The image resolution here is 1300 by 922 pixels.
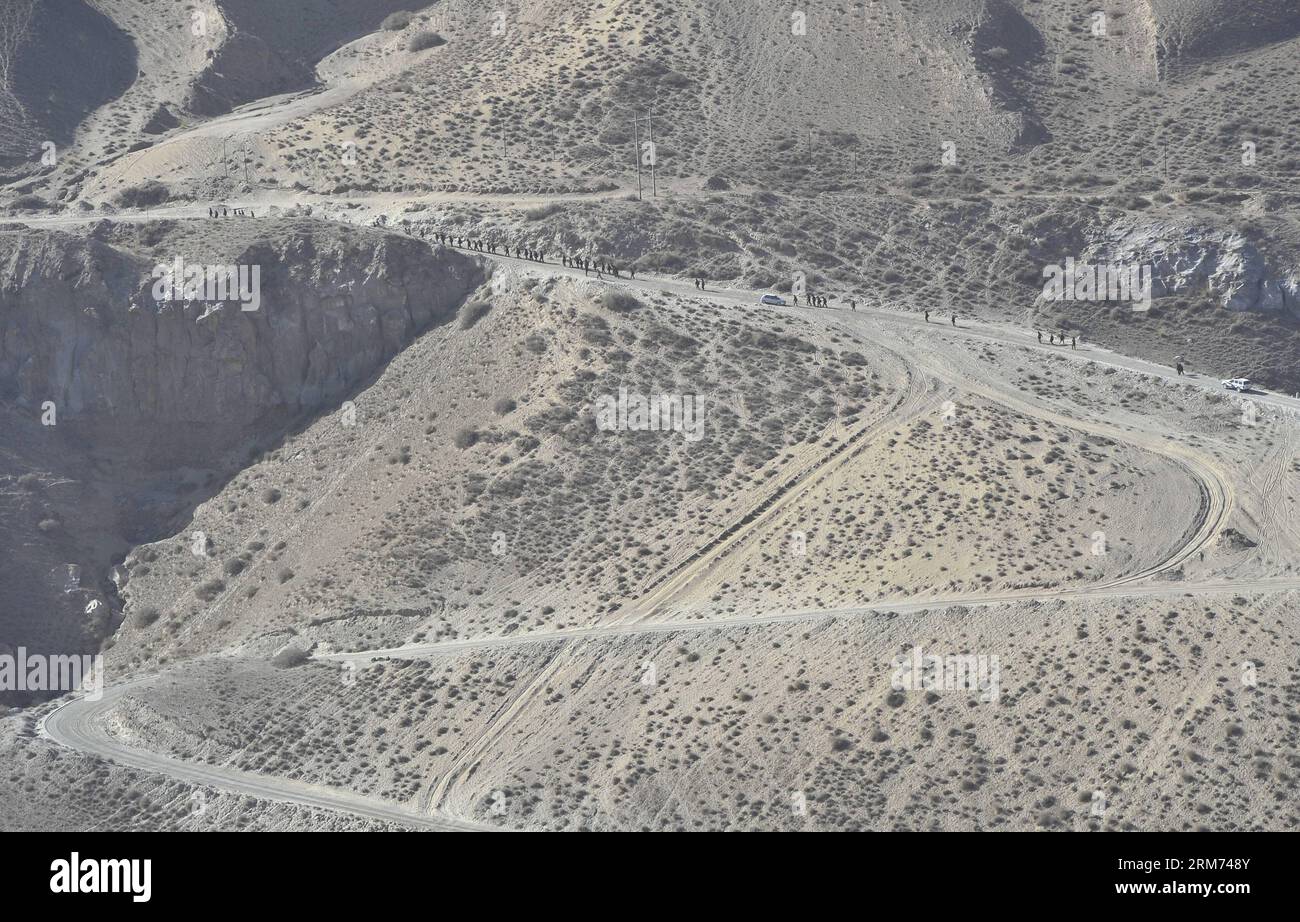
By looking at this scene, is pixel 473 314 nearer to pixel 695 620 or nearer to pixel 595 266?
pixel 595 266

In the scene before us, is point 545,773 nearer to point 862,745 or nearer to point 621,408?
point 862,745

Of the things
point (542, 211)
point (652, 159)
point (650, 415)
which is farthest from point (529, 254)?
point (650, 415)

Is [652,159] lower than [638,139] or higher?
lower

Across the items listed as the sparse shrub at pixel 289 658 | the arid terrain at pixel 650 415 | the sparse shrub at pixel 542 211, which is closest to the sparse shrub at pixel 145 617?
the arid terrain at pixel 650 415

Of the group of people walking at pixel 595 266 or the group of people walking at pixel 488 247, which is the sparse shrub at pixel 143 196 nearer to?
the group of people walking at pixel 488 247

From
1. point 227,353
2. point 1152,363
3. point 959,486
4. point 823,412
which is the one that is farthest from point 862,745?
point 227,353

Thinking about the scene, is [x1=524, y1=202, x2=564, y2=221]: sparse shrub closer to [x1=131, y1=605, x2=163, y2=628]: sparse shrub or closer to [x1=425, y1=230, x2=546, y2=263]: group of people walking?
[x1=425, y1=230, x2=546, y2=263]: group of people walking

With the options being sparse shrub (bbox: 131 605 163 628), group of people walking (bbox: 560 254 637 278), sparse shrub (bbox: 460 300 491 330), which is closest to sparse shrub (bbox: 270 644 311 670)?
sparse shrub (bbox: 131 605 163 628)
